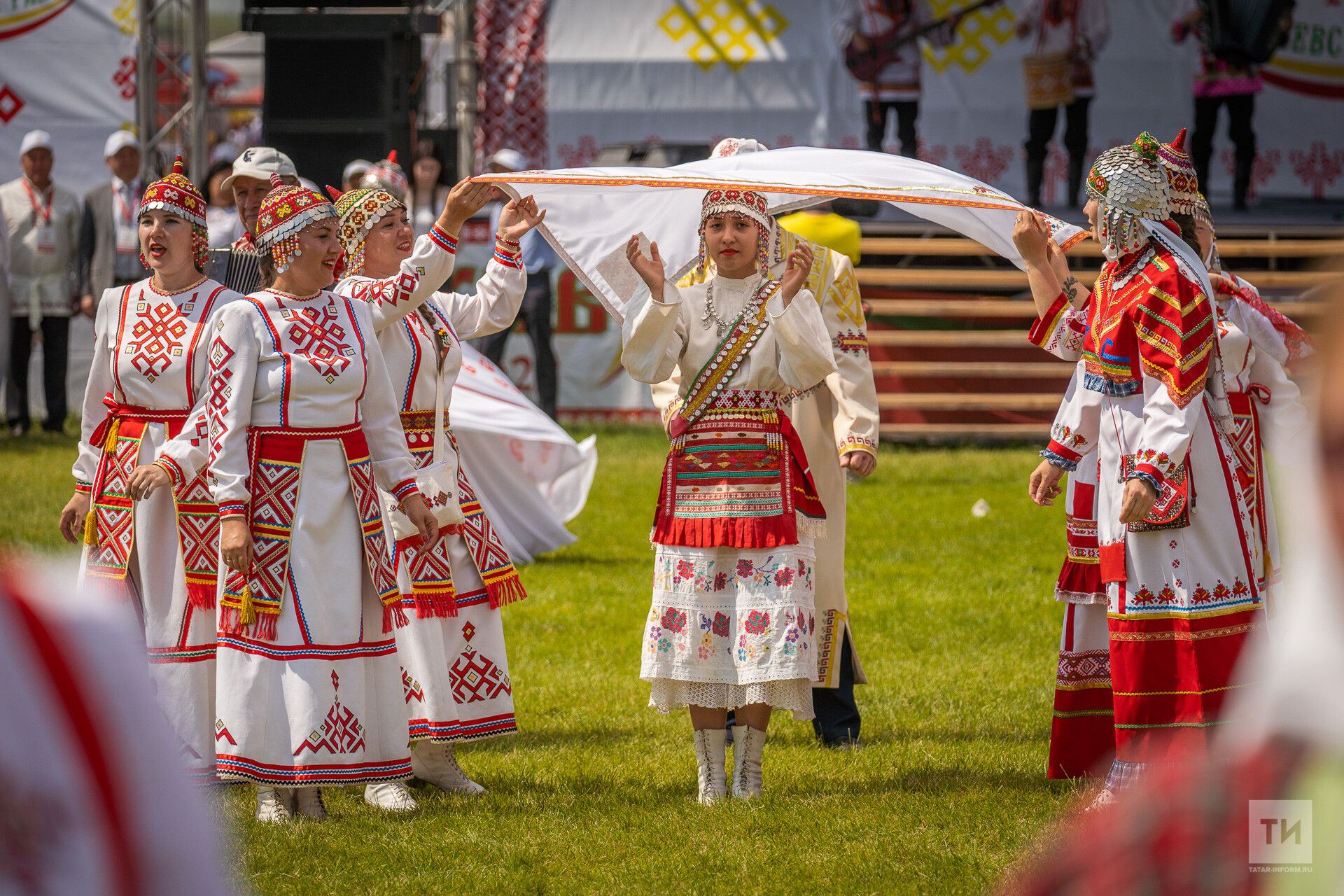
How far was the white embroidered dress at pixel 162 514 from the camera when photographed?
15.2 ft

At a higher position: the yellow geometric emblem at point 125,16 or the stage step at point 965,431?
the yellow geometric emblem at point 125,16

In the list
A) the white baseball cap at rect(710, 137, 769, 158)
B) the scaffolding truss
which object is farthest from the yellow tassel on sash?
the scaffolding truss

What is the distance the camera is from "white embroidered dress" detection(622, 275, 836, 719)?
452 cm

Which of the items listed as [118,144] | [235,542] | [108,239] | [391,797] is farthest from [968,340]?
[235,542]

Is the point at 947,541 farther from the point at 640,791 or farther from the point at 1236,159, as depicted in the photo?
the point at 1236,159

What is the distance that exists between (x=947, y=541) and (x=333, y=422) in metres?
5.64

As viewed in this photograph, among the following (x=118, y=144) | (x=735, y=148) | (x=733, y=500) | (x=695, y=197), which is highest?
(x=118, y=144)

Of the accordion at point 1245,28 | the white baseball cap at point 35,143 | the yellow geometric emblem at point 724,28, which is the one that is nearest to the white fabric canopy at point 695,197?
the white baseball cap at point 35,143

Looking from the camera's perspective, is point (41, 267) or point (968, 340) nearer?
point (41, 267)

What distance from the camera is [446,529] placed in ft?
15.9

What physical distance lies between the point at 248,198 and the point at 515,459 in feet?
10.9

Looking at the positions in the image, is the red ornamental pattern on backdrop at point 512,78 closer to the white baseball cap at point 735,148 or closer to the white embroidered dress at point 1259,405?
the white baseball cap at point 735,148

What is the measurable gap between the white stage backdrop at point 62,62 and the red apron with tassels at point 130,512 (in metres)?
10.00

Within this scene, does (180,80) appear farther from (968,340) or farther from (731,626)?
(731,626)
